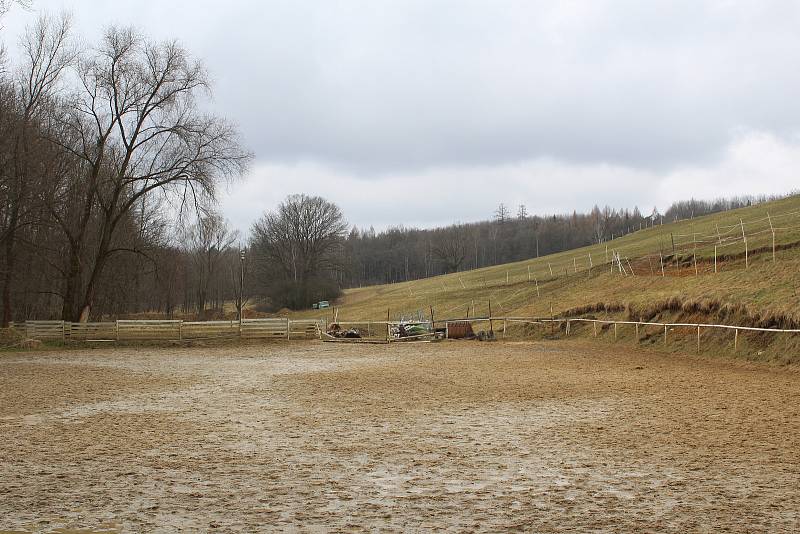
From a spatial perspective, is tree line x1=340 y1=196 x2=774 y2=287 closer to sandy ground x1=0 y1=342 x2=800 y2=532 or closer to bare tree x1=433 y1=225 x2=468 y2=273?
bare tree x1=433 y1=225 x2=468 y2=273

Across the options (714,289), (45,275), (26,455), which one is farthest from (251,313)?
(26,455)

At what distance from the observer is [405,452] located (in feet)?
31.0

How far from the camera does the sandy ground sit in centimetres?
648

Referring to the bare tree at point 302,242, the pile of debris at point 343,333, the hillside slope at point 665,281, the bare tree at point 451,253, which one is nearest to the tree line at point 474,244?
the bare tree at point 451,253

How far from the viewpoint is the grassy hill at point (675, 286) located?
2548 cm

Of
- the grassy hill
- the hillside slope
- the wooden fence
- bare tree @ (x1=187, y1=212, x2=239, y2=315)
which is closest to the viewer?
the grassy hill

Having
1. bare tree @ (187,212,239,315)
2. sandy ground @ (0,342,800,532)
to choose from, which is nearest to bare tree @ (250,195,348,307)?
bare tree @ (187,212,239,315)

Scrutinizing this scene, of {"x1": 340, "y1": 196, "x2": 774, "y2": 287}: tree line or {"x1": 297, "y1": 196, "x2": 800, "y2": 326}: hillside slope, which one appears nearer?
{"x1": 297, "y1": 196, "x2": 800, "y2": 326}: hillside slope

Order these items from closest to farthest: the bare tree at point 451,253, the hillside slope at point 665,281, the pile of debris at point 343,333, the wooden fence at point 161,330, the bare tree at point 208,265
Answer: the hillside slope at point 665,281 → the wooden fence at point 161,330 → the pile of debris at point 343,333 → the bare tree at point 208,265 → the bare tree at point 451,253

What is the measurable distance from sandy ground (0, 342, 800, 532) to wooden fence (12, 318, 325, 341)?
15813mm

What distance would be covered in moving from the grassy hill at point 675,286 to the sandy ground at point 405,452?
722 centimetres

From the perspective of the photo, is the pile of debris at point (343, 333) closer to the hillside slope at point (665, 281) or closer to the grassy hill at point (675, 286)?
the hillside slope at point (665, 281)

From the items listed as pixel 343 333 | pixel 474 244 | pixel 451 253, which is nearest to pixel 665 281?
pixel 343 333

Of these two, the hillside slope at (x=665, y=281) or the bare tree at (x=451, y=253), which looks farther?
the bare tree at (x=451, y=253)
